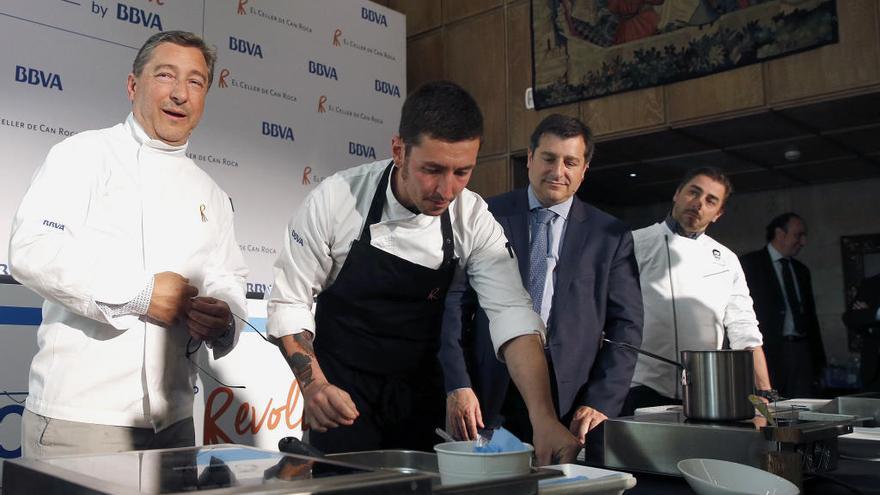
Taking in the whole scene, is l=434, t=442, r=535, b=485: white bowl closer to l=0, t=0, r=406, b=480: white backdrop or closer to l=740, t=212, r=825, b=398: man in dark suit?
l=0, t=0, r=406, b=480: white backdrop

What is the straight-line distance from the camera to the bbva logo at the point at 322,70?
428cm

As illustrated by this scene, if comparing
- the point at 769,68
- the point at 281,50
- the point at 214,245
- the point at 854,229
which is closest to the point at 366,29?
the point at 281,50

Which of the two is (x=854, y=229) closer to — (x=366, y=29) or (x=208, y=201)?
(x=366, y=29)

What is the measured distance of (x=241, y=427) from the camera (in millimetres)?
2385

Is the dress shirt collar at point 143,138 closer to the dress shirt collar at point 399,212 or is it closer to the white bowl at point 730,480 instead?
the dress shirt collar at point 399,212

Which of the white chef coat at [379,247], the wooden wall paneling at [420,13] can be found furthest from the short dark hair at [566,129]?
the wooden wall paneling at [420,13]

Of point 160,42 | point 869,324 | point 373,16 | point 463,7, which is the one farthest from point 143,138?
point 463,7

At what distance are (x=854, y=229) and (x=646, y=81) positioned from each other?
2.44 m

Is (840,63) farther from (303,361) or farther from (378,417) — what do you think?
(303,361)

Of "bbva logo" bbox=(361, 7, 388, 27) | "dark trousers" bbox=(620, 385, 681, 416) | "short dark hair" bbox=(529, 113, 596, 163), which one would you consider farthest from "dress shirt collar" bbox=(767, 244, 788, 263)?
"short dark hair" bbox=(529, 113, 596, 163)

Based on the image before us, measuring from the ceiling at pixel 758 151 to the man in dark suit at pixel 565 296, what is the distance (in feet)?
8.61

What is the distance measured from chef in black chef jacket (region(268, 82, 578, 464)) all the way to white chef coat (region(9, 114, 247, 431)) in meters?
0.17

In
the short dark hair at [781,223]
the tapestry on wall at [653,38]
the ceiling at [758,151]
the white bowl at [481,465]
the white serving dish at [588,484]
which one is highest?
the tapestry on wall at [653,38]

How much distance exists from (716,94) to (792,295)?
1.28m
